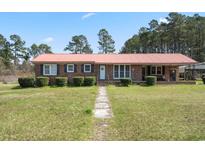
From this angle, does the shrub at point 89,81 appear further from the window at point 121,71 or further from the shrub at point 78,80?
the window at point 121,71

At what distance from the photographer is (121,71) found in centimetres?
2962

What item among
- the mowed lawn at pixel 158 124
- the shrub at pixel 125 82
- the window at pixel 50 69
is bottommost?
the mowed lawn at pixel 158 124

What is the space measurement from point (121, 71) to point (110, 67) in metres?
1.09

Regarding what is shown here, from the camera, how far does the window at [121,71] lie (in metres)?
29.5

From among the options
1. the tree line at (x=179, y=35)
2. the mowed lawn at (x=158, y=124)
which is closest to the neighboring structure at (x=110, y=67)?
the mowed lawn at (x=158, y=124)

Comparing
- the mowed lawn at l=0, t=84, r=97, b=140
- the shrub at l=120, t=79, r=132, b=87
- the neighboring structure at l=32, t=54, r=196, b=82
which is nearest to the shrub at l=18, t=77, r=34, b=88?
the neighboring structure at l=32, t=54, r=196, b=82

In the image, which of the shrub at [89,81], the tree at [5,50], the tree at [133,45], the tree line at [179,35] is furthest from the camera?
the tree at [133,45]

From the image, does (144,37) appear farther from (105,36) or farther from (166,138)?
(166,138)

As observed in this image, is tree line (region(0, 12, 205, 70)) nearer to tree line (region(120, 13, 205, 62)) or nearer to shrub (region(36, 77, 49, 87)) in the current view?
tree line (region(120, 13, 205, 62))

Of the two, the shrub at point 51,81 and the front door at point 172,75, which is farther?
the front door at point 172,75

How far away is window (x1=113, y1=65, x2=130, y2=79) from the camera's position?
29.5 m

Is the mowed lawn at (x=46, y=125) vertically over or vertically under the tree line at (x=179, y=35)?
under
